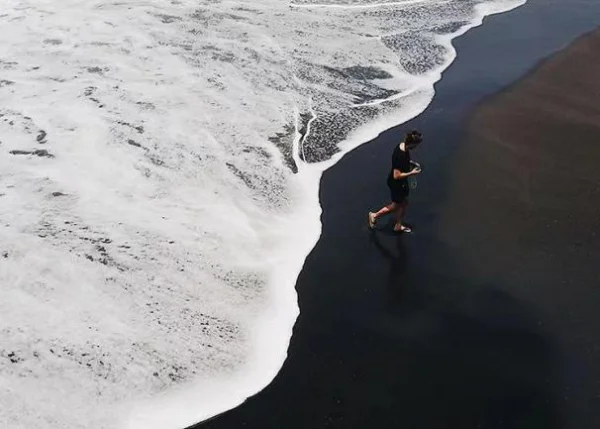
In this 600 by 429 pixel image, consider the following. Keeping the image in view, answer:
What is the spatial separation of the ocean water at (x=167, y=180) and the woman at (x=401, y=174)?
125 cm

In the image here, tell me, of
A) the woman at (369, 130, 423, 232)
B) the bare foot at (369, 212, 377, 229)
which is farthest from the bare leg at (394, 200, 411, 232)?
the bare foot at (369, 212, 377, 229)

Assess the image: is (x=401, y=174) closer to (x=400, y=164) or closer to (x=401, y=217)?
(x=400, y=164)

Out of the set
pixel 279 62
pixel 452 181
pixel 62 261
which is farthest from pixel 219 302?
pixel 279 62

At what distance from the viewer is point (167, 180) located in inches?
399

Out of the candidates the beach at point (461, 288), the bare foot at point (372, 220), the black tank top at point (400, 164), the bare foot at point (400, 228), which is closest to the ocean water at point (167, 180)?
the beach at point (461, 288)

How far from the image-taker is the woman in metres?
8.15

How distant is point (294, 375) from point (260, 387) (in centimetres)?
40

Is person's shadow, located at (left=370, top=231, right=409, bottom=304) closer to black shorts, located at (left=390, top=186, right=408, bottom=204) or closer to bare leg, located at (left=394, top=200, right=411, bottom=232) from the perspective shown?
bare leg, located at (left=394, top=200, right=411, bottom=232)

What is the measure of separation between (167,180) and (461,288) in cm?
504

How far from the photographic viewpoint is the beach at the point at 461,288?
20.8 ft

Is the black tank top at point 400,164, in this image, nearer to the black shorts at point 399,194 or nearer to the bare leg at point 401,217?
the black shorts at point 399,194

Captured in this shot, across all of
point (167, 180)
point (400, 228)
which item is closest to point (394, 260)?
point (400, 228)

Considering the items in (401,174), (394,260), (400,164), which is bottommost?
(394,260)

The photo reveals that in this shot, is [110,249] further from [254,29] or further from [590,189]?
[254,29]
